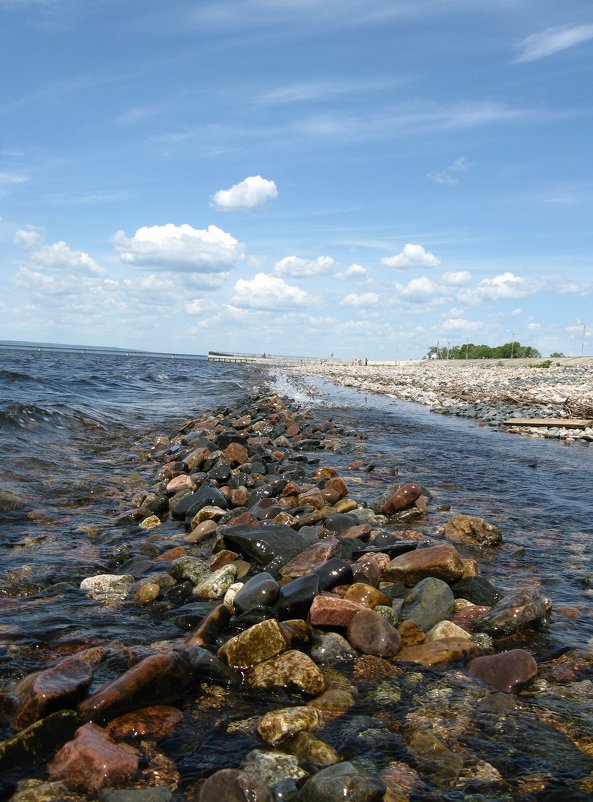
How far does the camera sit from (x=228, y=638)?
175 inches

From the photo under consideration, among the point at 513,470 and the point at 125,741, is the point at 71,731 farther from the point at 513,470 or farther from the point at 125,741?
the point at 513,470

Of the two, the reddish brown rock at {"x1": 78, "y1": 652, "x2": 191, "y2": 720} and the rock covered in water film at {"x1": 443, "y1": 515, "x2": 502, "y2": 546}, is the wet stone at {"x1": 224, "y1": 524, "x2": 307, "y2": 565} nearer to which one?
the rock covered in water film at {"x1": 443, "y1": 515, "x2": 502, "y2": 546}

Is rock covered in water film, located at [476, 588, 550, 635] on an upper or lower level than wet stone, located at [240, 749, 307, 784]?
upper

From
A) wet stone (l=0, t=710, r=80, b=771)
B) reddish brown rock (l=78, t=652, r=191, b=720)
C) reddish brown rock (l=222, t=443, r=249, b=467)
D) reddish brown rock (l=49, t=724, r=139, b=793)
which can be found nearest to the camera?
reddish brown rock (l=49, t=724, r=139, b=793)

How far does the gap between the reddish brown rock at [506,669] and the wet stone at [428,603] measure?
0.67m

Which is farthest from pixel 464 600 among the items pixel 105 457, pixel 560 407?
pixel 560 407

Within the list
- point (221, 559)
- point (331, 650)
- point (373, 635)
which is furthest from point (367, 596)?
point (221, 559)

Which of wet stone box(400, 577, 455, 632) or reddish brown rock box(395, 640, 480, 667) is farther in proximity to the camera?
wet stone box(400, 577, 455, 632)

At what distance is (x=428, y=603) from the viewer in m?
4.93

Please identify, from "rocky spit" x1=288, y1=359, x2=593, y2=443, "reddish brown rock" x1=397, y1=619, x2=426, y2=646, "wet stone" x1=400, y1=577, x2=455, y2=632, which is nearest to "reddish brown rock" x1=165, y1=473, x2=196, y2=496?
"wet stone" x1=400, y1=577, x2=455, y2=632

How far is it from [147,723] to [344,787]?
1.28 metres

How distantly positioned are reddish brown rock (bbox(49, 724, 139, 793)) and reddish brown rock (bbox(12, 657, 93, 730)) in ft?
1.05

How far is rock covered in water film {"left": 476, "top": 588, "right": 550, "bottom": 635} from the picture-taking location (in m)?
4.64

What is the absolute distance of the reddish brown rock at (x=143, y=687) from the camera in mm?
3369
